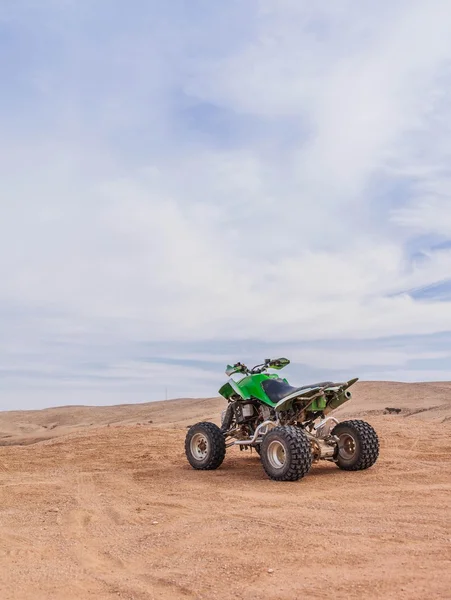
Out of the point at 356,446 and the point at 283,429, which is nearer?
the point at 283,429

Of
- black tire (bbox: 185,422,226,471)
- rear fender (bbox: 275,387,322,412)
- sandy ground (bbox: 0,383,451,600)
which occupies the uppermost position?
rear fender (bbox: 275,387,322,412)

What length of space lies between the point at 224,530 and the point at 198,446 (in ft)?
18.0

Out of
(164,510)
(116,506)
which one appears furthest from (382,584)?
(116,506)

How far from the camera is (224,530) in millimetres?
6344

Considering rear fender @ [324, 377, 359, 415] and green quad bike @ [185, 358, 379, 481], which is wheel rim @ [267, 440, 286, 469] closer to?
green quad bike @ [185, 358, 379, 481]

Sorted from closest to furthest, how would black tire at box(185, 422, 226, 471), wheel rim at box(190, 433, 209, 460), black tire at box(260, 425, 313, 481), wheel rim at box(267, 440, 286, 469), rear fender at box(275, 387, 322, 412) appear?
1. black tire at box(260, 425, 313, 481)
2. wheel rim at box(267, 440, 286, 469)
3. rear fender at box(275, 387, 322, 412)
4. black tire at box(185, 422, 226, 471)
5. wheel rim at box(190, 433, 209, 460)

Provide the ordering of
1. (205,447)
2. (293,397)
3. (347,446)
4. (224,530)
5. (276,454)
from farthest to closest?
(205,447) < (347,446) < (293,397) < (276,454) < (224,530)

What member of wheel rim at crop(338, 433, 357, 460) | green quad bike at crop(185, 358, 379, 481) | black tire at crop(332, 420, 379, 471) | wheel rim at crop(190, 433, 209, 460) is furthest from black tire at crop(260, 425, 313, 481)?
wheel rim at crop(190, 433, 209, 460)

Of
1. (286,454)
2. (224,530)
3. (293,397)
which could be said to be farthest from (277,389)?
(224,530)

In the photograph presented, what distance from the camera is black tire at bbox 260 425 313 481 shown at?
923cm

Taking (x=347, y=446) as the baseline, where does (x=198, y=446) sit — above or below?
below

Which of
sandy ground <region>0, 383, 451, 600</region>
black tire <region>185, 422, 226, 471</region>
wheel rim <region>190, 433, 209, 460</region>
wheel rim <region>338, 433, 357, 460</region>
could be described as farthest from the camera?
wheel rim <region>190, 433, 209, 460</region>

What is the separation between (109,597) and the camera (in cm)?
459

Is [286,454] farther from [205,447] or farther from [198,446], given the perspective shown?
[198,446]
